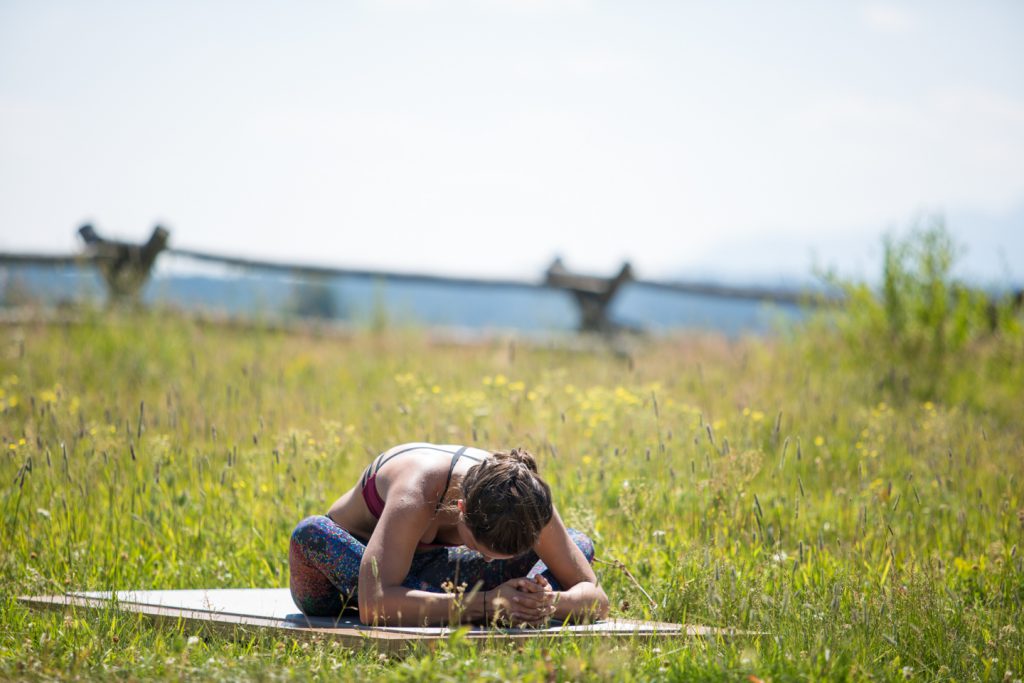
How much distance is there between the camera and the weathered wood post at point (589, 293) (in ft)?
36.5

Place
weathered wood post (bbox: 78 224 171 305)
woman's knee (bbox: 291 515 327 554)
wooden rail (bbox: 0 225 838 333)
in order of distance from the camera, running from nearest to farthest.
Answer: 1. woman's knee (bbox: 291 515 327 554)
2. weathered wood post (bbox: 78 224 171 305)
3. wooden rail (bbox: 0 225 838 333)

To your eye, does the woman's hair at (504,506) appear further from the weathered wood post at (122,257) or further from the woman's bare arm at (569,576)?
the weathered wood post at (122,257)

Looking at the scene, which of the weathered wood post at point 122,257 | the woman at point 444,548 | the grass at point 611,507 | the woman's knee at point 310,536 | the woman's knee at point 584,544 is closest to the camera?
the grass at point 611,507

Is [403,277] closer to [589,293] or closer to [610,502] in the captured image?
[589,293]

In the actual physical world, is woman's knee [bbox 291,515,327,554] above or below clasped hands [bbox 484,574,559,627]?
above

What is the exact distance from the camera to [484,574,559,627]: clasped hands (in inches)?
134

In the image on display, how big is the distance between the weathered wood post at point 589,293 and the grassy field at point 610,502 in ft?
9.70

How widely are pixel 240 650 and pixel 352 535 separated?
64 cm

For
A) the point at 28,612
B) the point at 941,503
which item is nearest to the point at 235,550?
the point at 28,612

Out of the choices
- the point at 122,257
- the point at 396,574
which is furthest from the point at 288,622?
the point at 122,257

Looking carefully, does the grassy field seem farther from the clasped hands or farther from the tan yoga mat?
the clasped hands

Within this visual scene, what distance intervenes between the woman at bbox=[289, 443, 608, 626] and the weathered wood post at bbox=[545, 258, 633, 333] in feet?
24.1

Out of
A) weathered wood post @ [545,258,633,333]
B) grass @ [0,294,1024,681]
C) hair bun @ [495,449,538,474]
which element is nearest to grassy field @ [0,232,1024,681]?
grass @ [0,294,1024,681]

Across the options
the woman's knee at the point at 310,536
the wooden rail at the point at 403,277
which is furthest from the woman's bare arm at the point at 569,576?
the wooden rail at the point at 403,277
